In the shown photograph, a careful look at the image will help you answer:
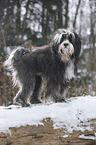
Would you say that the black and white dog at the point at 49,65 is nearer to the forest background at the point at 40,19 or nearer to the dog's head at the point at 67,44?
the dog's head at the point at 67,44

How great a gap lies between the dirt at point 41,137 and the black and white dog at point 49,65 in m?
0.52

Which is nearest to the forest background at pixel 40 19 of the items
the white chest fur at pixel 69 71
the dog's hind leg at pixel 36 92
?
the dog's hind leg at pixel 36 92

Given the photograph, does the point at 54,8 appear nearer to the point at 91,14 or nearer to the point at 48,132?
the point at 91,14

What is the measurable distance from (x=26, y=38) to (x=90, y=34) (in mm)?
3884

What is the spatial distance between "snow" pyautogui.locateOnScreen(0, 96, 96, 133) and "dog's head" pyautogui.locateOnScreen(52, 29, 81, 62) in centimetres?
88

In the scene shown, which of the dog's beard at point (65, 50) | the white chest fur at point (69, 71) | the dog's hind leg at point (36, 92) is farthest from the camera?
the dog's hind leg at point (36, 92)

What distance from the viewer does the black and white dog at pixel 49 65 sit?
3248mm

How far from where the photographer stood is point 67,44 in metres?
3.14

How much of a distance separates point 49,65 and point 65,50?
0.42 metres

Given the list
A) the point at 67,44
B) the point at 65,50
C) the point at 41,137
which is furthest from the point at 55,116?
the point at 67,44

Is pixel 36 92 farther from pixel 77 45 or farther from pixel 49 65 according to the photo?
pixel 77 45

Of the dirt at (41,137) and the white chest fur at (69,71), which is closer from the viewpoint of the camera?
the dirt at (41,137)

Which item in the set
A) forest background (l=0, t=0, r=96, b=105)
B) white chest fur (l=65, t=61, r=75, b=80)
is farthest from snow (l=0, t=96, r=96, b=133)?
forest background (l=0, t=0, r=96, b=105)

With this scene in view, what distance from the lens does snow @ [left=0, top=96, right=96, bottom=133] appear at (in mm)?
3083
